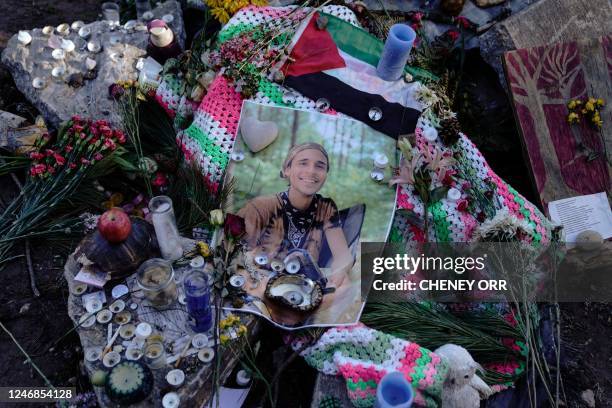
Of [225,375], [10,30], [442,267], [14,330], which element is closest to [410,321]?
[442,267]

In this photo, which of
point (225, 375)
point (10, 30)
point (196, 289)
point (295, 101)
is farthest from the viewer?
point (10, 30)

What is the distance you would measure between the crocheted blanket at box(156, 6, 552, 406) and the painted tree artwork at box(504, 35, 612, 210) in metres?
0.48

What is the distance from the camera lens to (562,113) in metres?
3.73

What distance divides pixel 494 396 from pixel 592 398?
0.60 meters

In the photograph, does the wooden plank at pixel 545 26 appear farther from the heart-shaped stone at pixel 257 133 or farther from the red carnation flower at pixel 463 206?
the heart-shaped stone at pixel 257 133

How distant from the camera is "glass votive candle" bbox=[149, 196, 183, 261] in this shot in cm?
264

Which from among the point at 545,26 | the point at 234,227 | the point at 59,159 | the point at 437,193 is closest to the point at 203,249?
the point at 234,227

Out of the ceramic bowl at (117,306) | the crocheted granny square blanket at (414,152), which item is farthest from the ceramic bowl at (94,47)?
the ceramic bowl at (117,306)

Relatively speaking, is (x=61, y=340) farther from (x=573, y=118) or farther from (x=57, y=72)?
(x=573, y=118)

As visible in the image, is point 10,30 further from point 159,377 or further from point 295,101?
point 159,377

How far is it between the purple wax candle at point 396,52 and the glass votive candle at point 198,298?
1.74 metres

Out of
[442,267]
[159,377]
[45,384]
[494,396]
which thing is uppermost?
[442,267]

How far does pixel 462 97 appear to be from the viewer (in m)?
3.92

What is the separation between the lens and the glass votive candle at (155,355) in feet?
8.10
